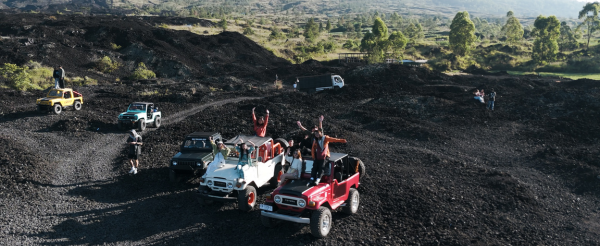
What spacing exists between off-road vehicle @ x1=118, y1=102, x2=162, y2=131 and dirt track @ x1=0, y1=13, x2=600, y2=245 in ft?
2.26

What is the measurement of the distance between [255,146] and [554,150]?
49.0ft

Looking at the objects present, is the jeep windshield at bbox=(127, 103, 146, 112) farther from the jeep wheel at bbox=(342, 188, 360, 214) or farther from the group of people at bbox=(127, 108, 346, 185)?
the jeep wheel at bbox=(342, 188, 360, 214)

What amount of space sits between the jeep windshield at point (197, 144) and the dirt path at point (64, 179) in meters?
2.60

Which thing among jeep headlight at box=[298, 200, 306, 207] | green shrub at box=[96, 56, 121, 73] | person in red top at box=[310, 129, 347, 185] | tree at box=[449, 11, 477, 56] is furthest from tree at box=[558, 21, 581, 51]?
jeep headlight at box=[298, 200, 306, 207]

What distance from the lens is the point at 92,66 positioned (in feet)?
139

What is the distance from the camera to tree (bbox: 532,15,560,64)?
2512 inches

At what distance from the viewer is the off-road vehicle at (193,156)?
45.8ft

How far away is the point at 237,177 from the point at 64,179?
7177mm

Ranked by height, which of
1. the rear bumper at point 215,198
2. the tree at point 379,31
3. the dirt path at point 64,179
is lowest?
the dirt path at point 64,179

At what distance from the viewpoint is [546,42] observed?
6444cm

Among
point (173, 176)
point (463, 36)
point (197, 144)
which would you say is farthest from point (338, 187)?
point (463, 36)

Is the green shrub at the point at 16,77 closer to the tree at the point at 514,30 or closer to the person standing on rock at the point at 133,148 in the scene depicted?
the person standing on rock at the point at 133,148

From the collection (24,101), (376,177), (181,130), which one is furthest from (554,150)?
(24,101)

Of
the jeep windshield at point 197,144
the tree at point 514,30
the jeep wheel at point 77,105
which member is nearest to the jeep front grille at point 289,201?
the jeep windshield at point 197,144
